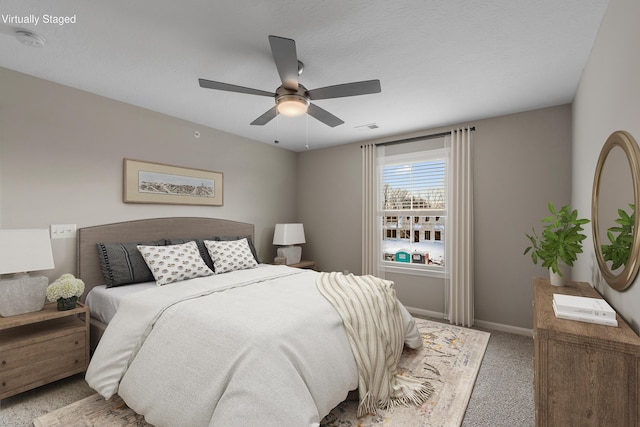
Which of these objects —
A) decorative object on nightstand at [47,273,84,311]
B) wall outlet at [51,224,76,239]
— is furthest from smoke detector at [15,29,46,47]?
decorative object on nightstand at [47,273,84,311]

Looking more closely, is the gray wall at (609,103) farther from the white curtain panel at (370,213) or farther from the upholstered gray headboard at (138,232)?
the upholstered gray headboard at (138,232)

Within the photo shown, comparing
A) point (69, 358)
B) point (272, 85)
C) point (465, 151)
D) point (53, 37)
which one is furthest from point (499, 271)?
point (53, 37)

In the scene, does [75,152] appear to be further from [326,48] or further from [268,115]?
[326,48]

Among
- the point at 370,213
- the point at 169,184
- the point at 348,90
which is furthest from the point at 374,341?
the point at 169,184

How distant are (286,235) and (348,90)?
2778 mm

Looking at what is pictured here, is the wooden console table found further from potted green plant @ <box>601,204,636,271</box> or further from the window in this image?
the window

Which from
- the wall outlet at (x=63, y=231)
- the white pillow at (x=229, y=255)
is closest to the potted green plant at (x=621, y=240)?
the white pillow at (x=229, y=255)

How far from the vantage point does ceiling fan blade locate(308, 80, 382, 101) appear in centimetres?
201

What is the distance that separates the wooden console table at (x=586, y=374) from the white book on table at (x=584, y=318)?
0.07ft

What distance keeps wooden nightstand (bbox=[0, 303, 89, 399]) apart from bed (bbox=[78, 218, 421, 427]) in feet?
0.72

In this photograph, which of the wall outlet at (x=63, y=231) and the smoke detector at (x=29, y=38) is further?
the wall outlet at (x=63, y=231)

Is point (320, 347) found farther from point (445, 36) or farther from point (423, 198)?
point (423, 198)

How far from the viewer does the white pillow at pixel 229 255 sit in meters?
3.37

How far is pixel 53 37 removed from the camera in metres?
2.02
